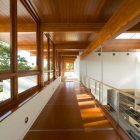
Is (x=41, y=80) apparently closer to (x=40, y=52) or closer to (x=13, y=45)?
(x=40, y=52)

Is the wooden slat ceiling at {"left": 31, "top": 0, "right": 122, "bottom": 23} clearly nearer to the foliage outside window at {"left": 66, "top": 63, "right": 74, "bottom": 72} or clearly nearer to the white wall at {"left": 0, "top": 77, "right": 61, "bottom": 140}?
the white wall at {"left": 0, "top": 77, "right": 61, "bottom": 140}

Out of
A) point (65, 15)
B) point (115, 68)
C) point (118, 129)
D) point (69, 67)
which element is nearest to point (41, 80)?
point (65, 15)

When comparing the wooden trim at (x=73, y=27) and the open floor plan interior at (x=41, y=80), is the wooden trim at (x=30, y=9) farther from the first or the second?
the wooden trim at (x=73, y=27)

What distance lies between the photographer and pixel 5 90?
281cm

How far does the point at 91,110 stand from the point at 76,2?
2.54m

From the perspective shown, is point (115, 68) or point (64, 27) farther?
point (115, 68)

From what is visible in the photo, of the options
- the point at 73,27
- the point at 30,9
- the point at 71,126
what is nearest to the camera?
the point at 71,126

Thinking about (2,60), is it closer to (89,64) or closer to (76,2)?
(76,2)

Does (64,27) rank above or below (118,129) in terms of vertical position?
above

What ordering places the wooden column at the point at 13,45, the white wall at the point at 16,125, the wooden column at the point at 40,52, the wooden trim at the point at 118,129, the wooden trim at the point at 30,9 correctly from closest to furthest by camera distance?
1. the white wall at the point at 16,125
2. the wooden trim at the point at 118,129
3. the wooden column at the point at 13,45
4. the wooden trim at the point at 30,9
5. the wooden column at the point at 40,52

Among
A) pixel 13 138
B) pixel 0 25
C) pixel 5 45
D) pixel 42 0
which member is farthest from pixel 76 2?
pixel 13 138

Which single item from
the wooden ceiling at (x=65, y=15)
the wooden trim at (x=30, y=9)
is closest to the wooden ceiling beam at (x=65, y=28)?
the wooden ceiling at (x=65, y=15)

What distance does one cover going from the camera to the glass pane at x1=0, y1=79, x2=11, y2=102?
2660 millimetres

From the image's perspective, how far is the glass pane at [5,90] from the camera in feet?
8.73
